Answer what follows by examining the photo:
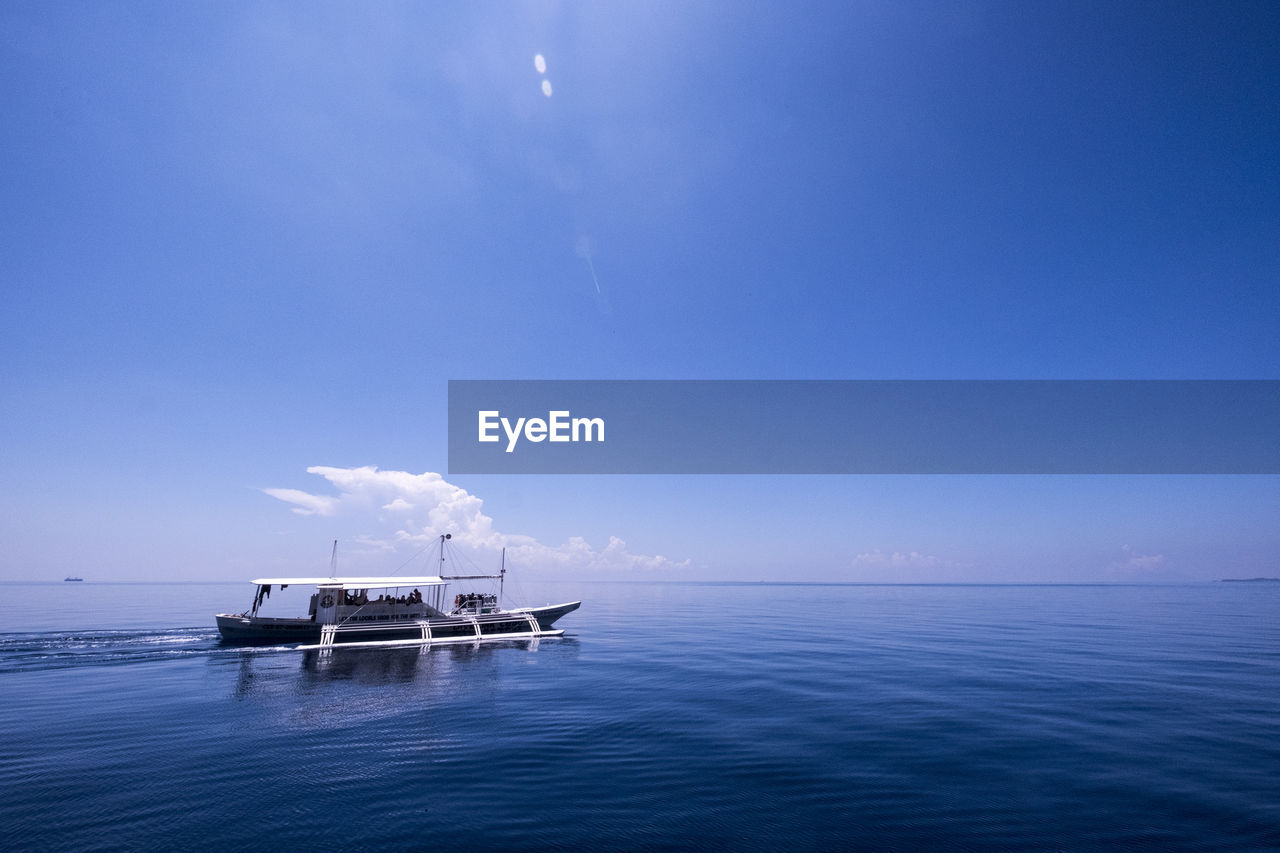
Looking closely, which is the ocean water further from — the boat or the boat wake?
the boat

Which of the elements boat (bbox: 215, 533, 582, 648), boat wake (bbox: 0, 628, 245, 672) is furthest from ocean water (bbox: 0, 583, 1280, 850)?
boat (bbox: 215, 533, 582, 648)

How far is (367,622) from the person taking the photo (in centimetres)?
6844

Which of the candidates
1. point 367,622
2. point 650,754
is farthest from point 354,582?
point 650,754

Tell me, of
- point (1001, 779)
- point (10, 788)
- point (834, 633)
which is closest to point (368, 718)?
point (10, 788)

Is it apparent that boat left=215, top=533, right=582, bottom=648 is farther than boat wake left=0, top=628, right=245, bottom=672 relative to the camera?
Yes

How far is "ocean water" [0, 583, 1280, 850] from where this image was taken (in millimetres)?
17422

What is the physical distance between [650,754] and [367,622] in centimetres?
5878

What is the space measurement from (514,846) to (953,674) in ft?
133

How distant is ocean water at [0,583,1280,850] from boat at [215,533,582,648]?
51.7 feet

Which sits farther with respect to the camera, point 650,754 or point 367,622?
point 367,622

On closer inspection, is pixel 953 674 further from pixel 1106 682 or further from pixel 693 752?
pixel 693 752

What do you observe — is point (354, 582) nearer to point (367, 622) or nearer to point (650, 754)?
point (367, 622)

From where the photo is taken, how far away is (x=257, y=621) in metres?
66.3

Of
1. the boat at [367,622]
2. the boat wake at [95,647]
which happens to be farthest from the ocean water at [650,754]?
the boat at [367,622]
